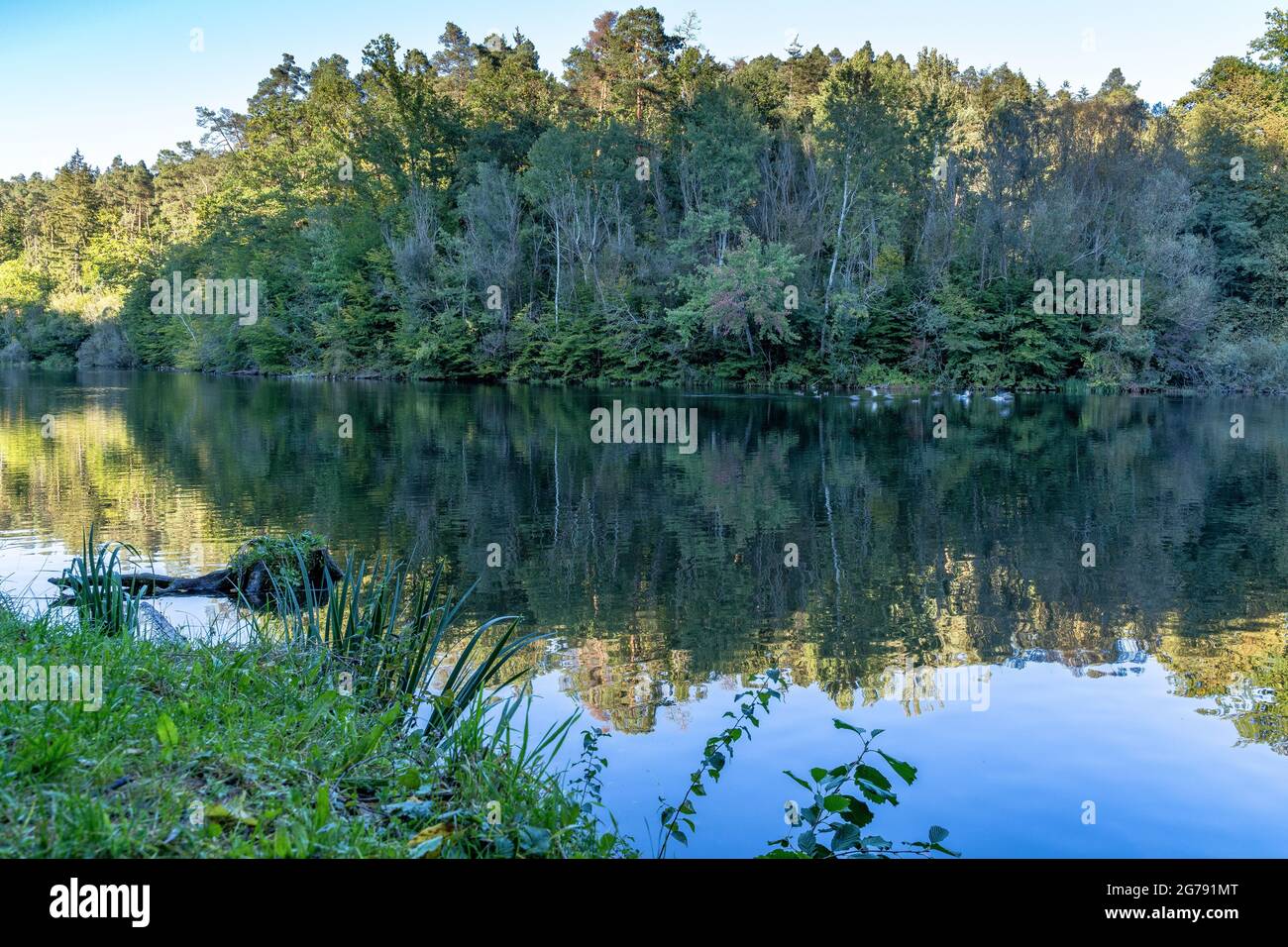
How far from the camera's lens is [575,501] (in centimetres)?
1884

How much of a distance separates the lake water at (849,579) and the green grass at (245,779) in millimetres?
1587

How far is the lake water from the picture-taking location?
6.91 m

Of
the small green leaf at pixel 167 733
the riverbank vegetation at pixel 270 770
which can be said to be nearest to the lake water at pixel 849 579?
the riverbank vegetation at pixel 270 770

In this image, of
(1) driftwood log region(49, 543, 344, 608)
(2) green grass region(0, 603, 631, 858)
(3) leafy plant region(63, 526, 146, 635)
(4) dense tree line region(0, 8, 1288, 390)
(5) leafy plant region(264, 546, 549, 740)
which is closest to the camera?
(2) green grass region(0, 603, 631, 858)

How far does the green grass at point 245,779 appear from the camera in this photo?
3.72m

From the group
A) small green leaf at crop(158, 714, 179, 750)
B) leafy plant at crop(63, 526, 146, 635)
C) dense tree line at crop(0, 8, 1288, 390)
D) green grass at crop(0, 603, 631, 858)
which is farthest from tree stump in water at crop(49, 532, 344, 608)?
dense tree line at crop(0, 8, 1288, 390)

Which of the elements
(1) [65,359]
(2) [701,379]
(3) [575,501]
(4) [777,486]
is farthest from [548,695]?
(1) [65,359]

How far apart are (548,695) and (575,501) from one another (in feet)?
34.3

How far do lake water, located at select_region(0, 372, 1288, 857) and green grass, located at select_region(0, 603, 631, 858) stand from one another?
159cm

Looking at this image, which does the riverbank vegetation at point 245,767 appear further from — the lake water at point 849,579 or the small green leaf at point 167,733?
the lake water at point 849,579

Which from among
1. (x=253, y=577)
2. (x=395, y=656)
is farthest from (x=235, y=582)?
(x=395, y=656)

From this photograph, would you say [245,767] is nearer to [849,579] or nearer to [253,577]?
[253,577]

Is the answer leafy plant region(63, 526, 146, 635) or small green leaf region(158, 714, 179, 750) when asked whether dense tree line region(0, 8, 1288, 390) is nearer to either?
leafy plant region(63, 526, 146, 635)
